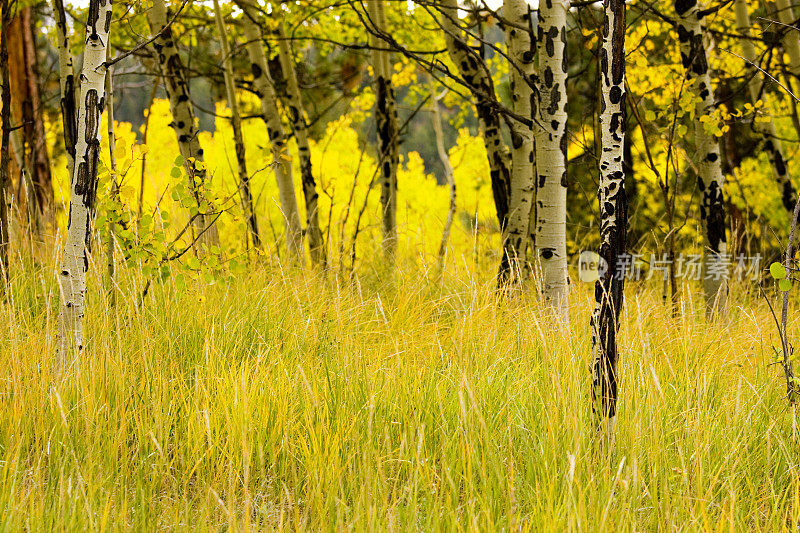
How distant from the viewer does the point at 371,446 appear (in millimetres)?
2139

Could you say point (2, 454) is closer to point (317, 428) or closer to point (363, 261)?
point (317, 428)

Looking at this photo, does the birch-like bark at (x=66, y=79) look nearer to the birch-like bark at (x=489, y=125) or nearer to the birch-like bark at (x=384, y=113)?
the birch-like bark at (x=489, y=125)

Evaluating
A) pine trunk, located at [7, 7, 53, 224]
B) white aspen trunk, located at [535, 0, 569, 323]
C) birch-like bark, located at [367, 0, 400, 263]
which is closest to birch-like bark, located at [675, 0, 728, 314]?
white aspen trunk, located at [535, 0, 569, 323]

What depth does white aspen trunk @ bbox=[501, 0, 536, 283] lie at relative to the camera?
467 cm

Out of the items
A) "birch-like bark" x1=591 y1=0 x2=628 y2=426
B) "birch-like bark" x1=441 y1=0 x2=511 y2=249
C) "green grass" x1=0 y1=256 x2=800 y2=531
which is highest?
"birch-like bark" x1=441 y1=0 x2=511 y2=249

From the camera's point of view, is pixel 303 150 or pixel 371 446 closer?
pixel 371 446

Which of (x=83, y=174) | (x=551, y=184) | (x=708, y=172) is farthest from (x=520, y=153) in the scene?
(x=83, y=174)

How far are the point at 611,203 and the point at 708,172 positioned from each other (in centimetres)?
330

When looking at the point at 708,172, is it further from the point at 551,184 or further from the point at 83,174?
the point at 83,174

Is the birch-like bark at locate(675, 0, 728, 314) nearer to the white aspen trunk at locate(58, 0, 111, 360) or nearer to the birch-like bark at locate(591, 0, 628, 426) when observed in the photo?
the birch-like bark at locate(591, 0, 628, 426)

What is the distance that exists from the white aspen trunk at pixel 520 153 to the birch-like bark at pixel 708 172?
1161 millimetres

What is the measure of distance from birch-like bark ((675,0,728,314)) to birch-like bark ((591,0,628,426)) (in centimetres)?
305

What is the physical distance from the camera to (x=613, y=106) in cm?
214

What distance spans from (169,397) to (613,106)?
195cm
